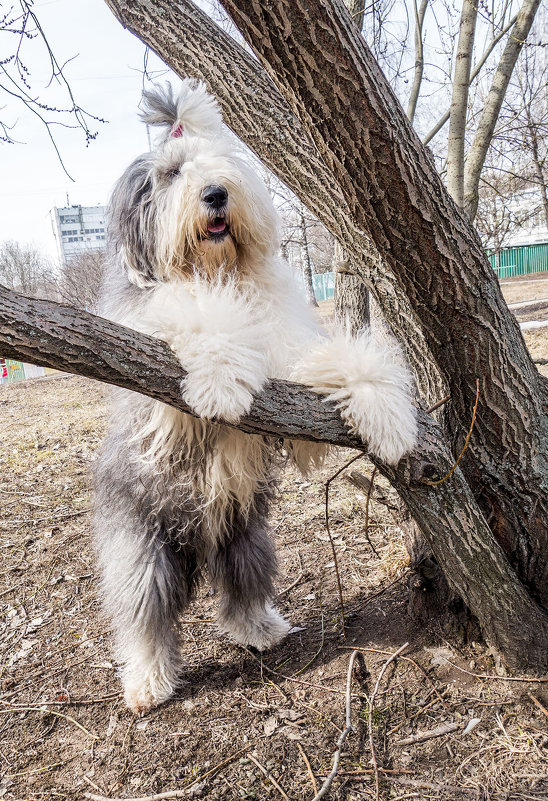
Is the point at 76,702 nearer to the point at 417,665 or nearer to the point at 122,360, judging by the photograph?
the point at 417,665

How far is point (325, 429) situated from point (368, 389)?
18 centimetres

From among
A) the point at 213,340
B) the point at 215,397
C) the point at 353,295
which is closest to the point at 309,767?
the point at 215,397

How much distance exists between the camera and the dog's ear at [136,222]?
2232 millimetres

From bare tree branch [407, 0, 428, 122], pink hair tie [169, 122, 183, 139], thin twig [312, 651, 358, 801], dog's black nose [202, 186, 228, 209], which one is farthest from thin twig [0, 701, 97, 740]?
bare tree branch [407, 0, 428, 122]

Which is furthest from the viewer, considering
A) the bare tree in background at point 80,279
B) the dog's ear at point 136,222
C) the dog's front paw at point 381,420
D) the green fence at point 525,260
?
the green fence at point 525,260

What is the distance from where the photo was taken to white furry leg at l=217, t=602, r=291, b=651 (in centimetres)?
264

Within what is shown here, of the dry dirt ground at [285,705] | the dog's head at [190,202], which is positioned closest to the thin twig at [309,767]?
the dry dirt ground at [285,705]

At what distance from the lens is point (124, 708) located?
240 centimetres

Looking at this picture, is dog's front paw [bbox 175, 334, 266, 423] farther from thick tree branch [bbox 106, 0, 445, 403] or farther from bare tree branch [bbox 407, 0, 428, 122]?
bare tree branch [bbox 407, 0, 428, 122]

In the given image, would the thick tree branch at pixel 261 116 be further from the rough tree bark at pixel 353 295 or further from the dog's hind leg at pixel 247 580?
the rough tree bark at pixel 353 295

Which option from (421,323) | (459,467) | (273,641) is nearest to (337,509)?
(273,641)

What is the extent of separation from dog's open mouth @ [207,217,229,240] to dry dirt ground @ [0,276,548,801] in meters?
0.98

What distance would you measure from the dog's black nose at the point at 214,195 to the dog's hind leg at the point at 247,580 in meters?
1.26

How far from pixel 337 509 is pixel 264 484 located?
1709mm
